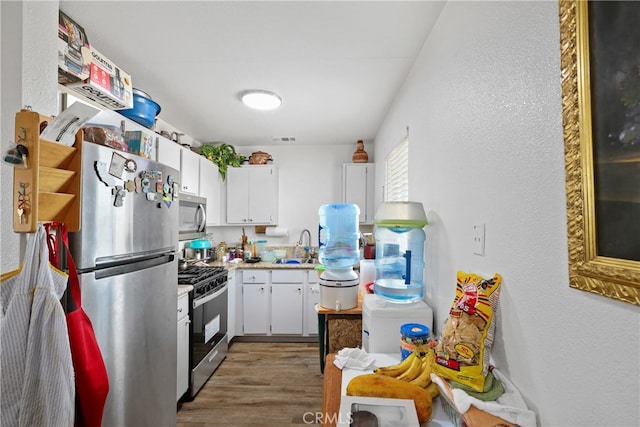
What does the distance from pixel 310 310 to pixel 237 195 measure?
5.87ft

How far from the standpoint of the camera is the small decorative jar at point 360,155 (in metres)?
3.79

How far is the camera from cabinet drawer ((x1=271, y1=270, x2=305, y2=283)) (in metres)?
3.39

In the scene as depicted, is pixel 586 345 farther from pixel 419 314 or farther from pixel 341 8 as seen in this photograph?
Result: pixel 341 8

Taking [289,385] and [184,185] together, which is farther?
[184,185]

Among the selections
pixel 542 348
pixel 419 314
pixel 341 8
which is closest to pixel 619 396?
pixel 542 348

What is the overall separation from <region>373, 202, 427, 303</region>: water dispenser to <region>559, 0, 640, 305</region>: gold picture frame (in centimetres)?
92

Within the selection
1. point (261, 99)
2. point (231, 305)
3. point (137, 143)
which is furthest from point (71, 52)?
point (231, 305)

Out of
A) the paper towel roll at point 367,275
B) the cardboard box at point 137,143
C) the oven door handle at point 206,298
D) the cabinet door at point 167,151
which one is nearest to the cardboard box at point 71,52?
the cardboard box at point 137,143

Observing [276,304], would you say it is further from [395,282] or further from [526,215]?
[526,215]

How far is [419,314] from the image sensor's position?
→ 1.43 m

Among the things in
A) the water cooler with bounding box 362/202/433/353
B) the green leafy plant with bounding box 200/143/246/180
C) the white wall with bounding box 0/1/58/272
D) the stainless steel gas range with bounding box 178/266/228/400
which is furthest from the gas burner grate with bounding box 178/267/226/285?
the water cooler with bounding box 362/202/433/353

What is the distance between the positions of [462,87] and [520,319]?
3.06ft

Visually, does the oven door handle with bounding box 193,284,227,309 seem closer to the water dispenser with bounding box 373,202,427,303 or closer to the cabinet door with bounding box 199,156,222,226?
the cabinet door with bounding box 199,156,222,226

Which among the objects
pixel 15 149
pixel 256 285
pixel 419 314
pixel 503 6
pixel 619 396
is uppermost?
pixel 503 6
